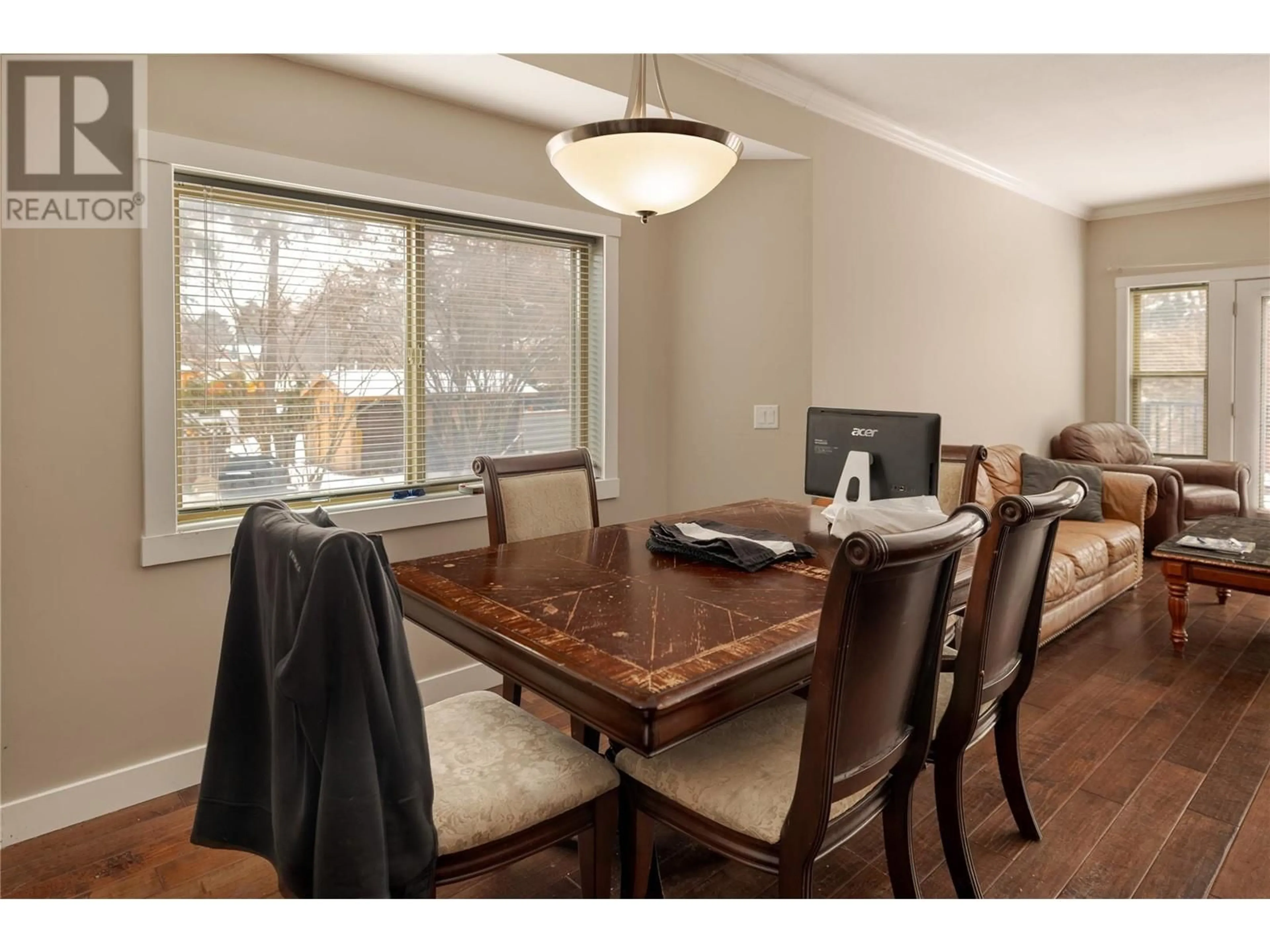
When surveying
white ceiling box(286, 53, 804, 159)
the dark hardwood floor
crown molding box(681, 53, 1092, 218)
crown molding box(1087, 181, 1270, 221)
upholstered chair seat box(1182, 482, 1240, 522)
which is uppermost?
crown molding box(1087, 181, 1270, 221)

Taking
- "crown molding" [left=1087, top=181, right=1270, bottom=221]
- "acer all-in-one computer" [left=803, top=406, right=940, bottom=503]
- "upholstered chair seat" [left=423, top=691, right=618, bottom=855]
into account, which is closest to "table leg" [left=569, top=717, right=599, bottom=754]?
"upholstered chair seat" [left=423, top=691, right=618, bottom=855]

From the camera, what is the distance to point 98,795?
221cm

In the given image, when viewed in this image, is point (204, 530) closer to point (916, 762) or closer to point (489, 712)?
point (489, 712)

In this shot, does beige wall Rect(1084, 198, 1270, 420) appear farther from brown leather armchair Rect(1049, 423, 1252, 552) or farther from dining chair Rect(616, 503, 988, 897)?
dining chair Rect(616, 503, 988, 897)

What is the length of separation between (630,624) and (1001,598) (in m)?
0.86

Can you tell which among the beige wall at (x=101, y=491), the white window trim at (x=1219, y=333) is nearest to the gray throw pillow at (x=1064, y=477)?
the white window trim at (x=1219, y=333)

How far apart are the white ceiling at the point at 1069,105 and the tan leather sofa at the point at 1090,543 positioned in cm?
181

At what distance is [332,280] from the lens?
8.80ft

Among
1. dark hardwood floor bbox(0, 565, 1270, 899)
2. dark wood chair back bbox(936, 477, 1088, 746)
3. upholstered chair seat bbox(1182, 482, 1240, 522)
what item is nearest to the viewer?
dark wood chair back bbox(936, 477, 1088, 746)

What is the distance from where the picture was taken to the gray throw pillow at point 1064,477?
14.1 ft

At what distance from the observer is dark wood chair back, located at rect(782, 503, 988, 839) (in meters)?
1.19

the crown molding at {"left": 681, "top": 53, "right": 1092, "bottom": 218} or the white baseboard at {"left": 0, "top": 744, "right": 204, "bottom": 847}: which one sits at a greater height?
the crown molding at {"left": 681, "top": 53, "right": 1092, "bottom": 218}

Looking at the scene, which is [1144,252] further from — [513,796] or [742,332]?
[513,796]

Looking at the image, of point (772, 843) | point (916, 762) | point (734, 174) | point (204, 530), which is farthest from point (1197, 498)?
point (204, 530)
